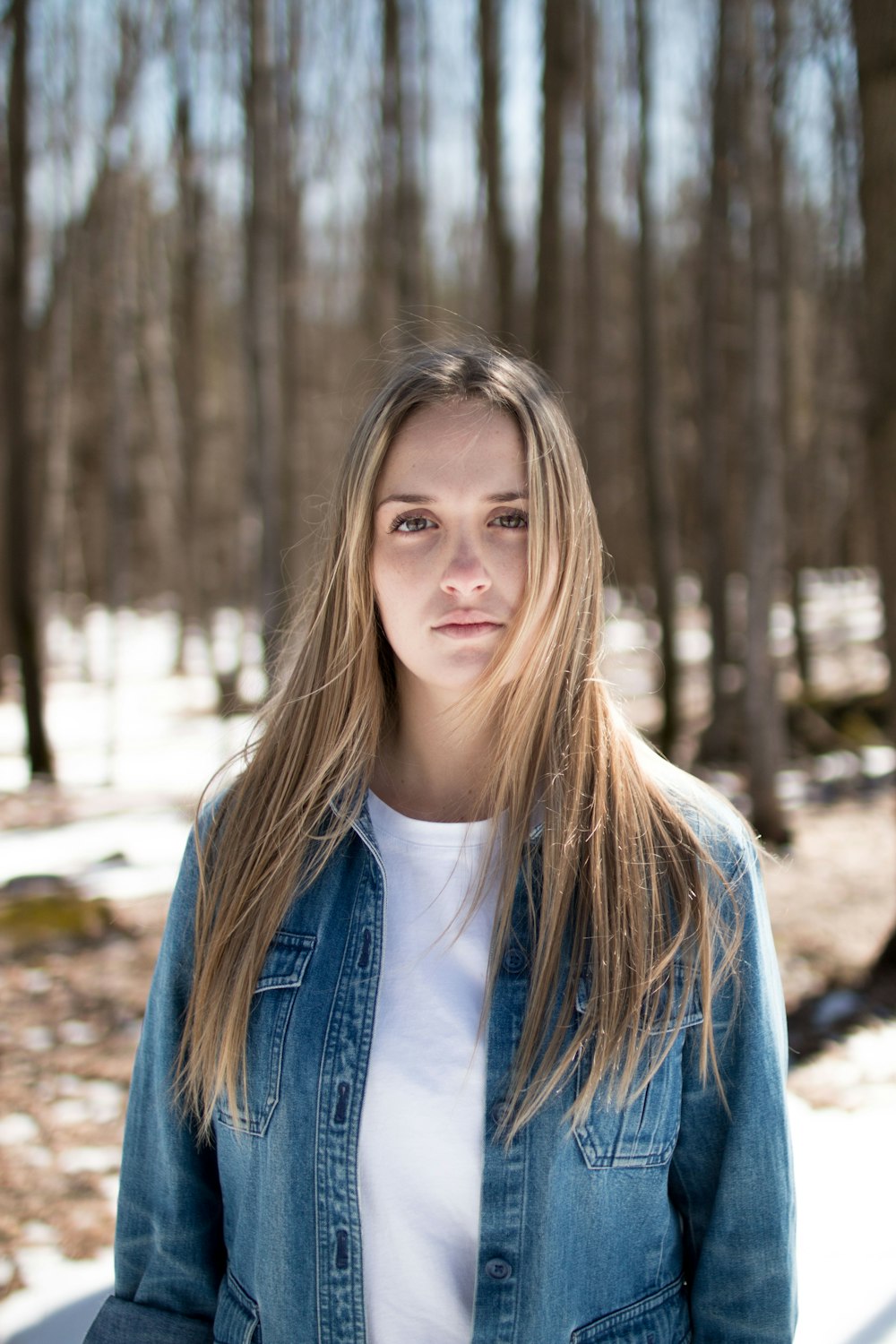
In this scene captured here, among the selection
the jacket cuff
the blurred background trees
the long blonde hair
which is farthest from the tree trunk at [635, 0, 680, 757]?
the jacket cuff

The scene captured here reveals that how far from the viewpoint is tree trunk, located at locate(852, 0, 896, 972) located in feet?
13.3

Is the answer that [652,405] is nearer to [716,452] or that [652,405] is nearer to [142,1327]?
[716,452]

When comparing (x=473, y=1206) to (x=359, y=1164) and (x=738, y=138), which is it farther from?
(x=738, y=138)

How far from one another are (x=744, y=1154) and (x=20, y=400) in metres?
7.89

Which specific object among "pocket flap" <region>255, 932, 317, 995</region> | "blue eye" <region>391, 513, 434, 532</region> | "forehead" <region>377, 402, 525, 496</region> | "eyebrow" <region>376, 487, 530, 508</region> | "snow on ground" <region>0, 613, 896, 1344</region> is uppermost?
"forehead" <region>377, 402, 525, 496</region>

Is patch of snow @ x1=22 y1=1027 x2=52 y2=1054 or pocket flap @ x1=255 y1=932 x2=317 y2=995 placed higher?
pocket flap @ x1=255 y1=932 x2=317 y2=995

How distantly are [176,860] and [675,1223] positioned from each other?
508 cm

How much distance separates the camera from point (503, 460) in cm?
145

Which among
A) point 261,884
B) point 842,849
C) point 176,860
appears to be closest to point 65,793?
point 176,860

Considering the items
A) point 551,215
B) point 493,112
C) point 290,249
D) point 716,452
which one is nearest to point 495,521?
point 551,215

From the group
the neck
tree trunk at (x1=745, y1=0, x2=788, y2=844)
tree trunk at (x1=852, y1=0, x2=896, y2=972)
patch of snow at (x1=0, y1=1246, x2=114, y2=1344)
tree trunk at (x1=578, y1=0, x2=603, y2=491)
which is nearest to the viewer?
the neck

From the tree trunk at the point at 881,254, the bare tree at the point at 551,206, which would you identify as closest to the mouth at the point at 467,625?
the tree trunk at the point at 881,254

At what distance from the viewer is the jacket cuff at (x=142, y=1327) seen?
142 cm

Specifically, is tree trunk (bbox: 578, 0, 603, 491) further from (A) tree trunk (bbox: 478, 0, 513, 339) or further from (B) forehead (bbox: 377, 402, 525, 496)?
(B) forehead (bbox: 377, 402, 525, 496)
